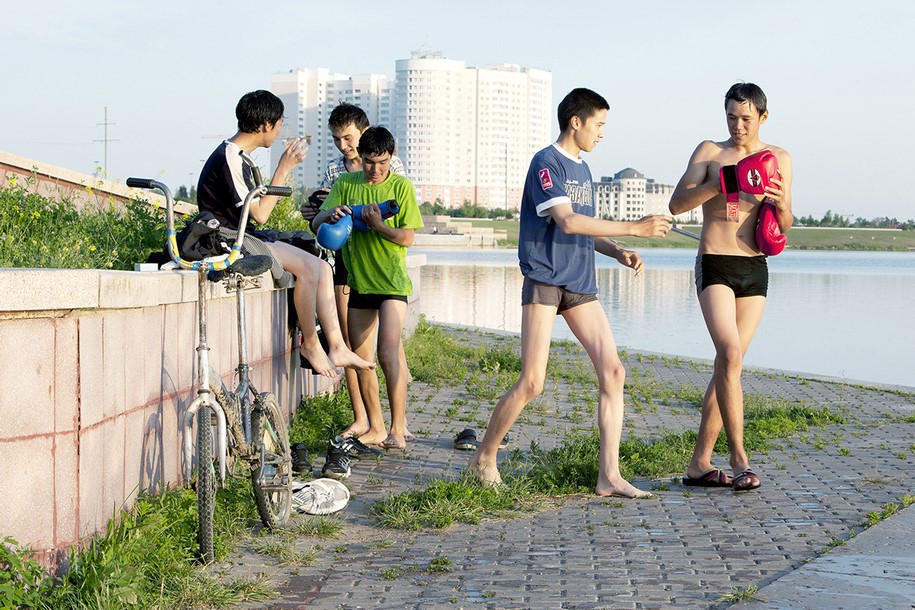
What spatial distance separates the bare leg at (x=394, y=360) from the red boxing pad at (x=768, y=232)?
2320mm

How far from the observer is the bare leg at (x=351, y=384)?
7.94 metres

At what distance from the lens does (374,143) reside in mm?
7355

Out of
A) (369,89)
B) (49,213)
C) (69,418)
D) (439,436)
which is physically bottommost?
(439,436)

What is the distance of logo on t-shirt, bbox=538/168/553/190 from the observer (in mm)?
6211

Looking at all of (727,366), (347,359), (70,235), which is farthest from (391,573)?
(70,235)

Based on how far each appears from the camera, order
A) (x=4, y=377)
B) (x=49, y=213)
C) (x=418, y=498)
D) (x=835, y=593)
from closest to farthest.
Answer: (x=4, y=377) → (x=835, y=593) → (x=418, y=498) → (x=49, y=213)

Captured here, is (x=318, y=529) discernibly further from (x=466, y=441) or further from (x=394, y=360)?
(x=466, y=441)

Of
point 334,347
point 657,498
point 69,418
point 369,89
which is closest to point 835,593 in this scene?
point 657,498

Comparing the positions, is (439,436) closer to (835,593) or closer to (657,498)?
(657,498)

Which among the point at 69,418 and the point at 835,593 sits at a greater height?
the point at 69,418

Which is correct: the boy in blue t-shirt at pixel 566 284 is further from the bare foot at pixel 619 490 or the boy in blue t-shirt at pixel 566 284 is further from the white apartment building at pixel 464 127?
the white apartment building at pixel 464 127

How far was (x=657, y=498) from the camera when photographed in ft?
21.1

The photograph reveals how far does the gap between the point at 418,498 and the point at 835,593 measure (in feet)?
7.71

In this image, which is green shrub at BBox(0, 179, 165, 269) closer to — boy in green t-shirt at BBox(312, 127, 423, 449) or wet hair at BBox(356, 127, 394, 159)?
boy in green t-shirt at BBox(312, 127, 423, 449)
